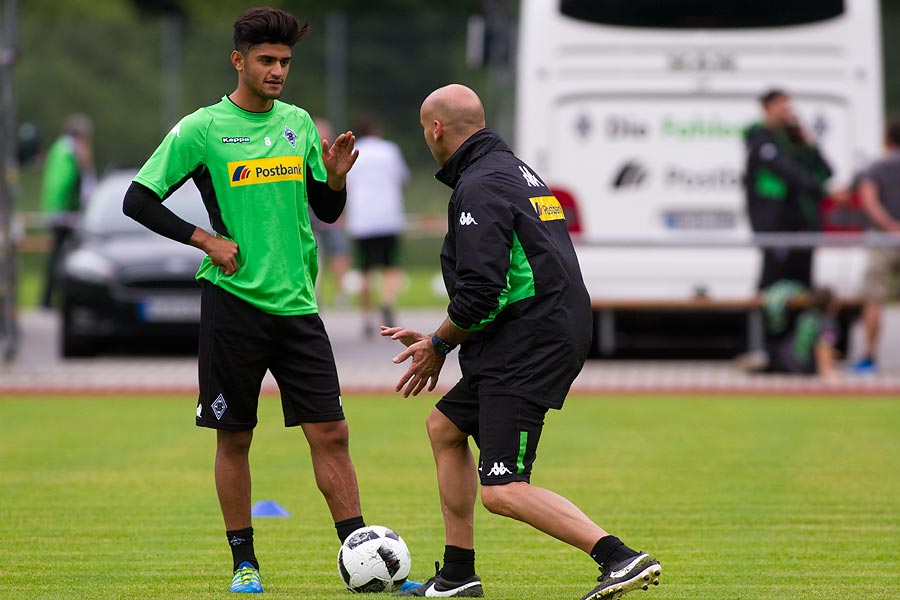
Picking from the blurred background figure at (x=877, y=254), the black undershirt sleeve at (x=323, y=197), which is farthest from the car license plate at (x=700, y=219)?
the black undershirt sleeve at (x=323, y=197)

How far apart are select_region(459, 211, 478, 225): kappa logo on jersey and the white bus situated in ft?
29.9

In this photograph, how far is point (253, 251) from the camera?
241 inches

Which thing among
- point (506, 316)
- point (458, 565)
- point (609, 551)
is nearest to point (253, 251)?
point (506, 316)

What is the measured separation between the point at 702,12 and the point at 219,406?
991 cm

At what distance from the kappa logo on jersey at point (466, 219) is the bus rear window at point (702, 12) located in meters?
9.66

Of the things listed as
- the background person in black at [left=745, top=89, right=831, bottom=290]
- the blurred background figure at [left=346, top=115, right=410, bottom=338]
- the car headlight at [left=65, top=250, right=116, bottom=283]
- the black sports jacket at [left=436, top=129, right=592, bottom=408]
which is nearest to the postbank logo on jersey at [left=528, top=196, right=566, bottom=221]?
the black sports jacket at [left=436, top=129, right=592, bottom=408]

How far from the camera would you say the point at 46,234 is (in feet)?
106

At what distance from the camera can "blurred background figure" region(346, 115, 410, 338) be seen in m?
17.6

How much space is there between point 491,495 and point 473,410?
1.24ft

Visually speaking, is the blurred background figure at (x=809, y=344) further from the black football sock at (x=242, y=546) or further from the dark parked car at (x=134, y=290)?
the black football sock at (x=242, y=546)

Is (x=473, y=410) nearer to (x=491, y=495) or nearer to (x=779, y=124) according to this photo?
(x=491, y=495)

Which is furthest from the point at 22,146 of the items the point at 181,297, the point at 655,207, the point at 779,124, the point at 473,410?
the point at 473,410

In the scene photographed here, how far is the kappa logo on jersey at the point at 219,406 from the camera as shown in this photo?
20.3ft

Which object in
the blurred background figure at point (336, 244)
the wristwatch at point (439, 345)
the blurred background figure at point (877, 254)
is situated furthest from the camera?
the blurred background figure at point (336, 244)
